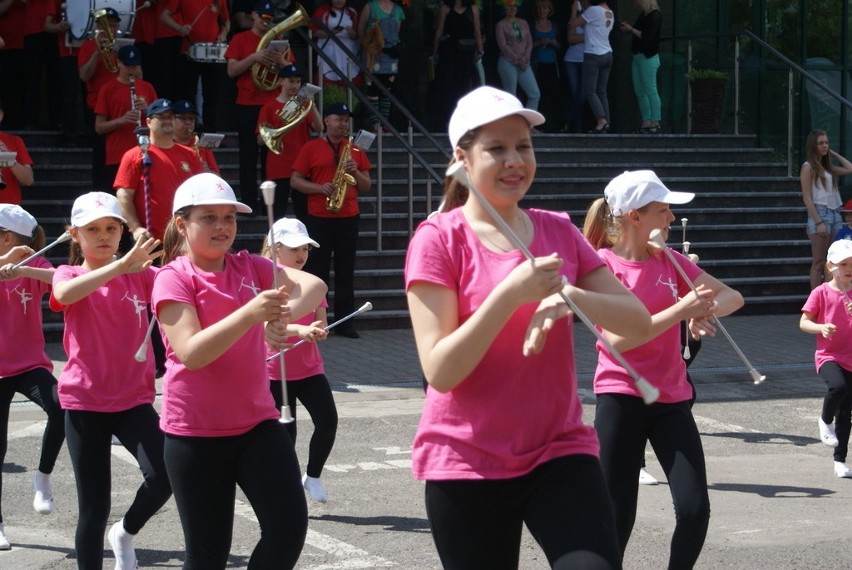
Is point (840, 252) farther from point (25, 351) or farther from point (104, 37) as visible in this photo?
point (104, 37)

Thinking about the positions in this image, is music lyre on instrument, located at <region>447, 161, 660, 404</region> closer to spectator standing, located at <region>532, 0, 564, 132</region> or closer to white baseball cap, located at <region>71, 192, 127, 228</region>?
white baseball cap, located at <region>71, 192, 127, 228</region>

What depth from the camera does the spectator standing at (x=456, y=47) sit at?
56.5 feet

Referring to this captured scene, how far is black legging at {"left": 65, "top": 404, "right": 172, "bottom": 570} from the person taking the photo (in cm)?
559

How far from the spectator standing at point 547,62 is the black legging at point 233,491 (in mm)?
14196

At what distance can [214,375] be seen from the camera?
15.8ft

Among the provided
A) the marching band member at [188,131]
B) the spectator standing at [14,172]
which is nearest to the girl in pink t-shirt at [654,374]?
the marching band member at [188,131]

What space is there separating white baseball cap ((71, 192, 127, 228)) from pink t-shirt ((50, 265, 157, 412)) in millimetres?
238

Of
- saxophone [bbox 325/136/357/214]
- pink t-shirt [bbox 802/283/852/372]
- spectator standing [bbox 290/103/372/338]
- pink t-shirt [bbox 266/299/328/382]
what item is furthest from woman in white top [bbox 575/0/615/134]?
pink t-shirt [bbox 266/299/328/382]

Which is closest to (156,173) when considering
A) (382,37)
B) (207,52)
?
(207,52)

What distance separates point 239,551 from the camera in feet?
21.7

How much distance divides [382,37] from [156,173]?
590 cm

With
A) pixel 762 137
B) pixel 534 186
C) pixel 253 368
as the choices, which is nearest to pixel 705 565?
pixel 253 368

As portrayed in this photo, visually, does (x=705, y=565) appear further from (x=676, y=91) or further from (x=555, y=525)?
(x=676, y=91)

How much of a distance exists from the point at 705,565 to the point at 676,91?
45.6ft
